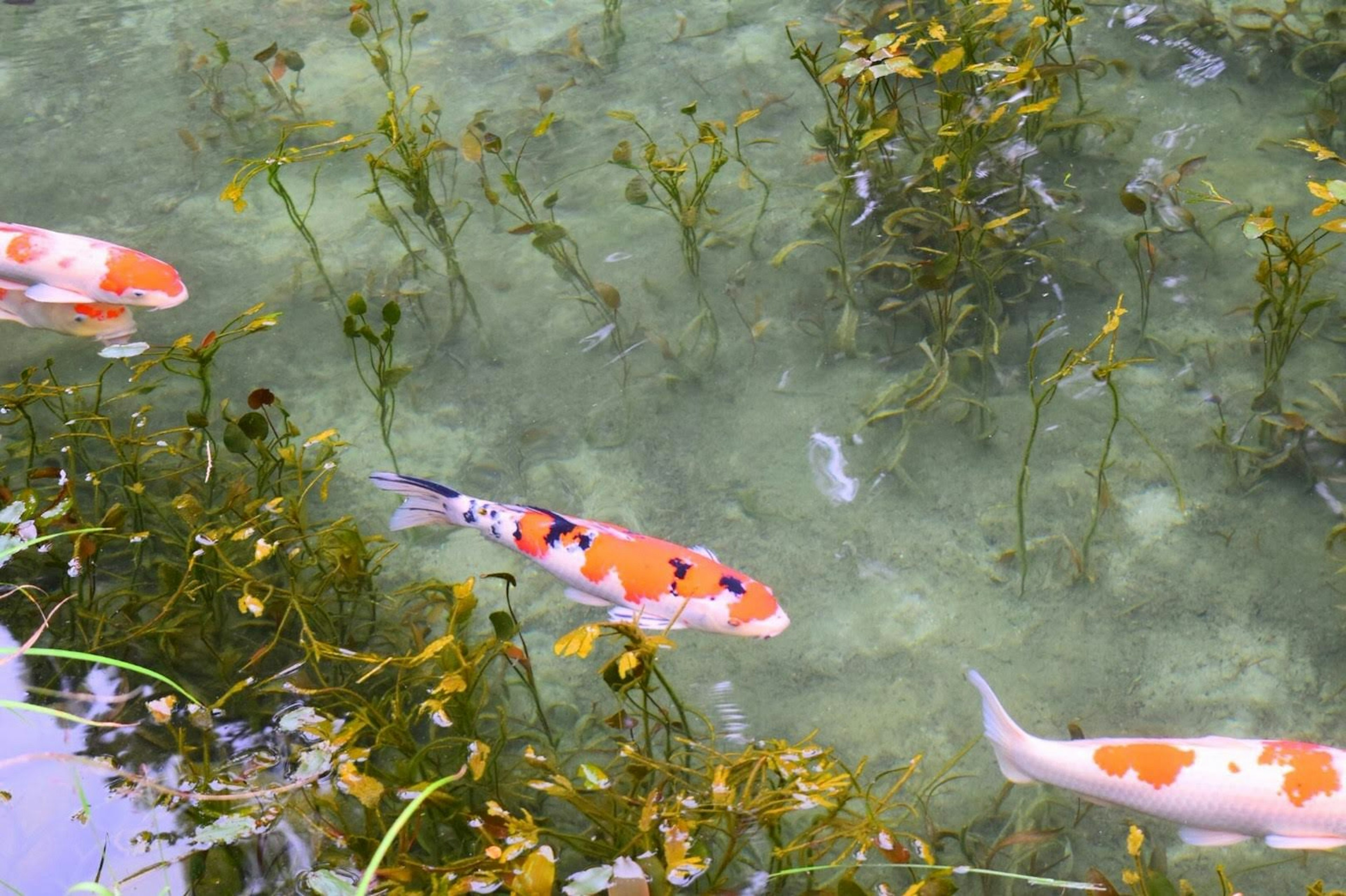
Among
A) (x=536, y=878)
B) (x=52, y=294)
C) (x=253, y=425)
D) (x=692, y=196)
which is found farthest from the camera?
(x=692, y=196)

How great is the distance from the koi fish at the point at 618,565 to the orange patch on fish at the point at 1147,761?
0.94 meters

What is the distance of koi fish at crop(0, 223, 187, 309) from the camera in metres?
4.11

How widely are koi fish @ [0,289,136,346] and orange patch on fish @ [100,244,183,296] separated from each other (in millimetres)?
125

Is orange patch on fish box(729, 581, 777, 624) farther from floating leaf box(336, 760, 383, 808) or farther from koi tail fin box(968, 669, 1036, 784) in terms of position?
floating leaf box(336, 760, 383, 808)

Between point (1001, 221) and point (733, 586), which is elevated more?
point (1001, 221)

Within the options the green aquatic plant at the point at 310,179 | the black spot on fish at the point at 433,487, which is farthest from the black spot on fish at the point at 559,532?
the green aquatic plant at the point at 310,179

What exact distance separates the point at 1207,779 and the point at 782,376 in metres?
2.03

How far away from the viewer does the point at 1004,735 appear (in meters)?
2.91

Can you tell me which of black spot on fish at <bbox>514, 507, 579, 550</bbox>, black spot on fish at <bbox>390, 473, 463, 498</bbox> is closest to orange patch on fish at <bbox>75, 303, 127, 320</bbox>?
black spot on fish at <bbox>390, 473, 463, 498</bbox>

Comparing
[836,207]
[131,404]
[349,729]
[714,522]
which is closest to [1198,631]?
[714,522]

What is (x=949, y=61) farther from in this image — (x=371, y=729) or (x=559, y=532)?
(x=371, y=729)

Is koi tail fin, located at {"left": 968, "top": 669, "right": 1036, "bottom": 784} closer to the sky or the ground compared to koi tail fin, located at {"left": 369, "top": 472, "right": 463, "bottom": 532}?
closer to the ground

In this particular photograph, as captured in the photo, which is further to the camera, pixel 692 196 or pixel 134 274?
pixel 692 196

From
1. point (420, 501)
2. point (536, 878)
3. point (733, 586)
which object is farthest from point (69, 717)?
point (733, 586)
